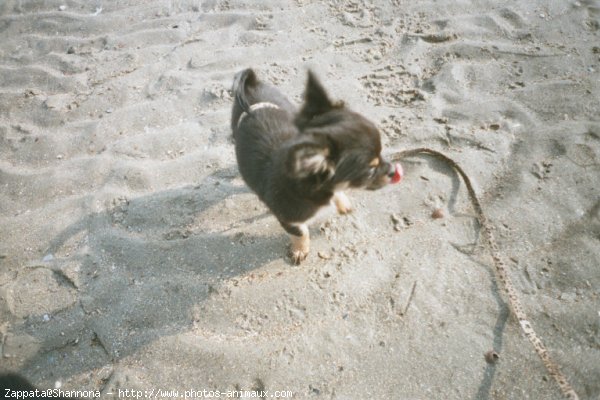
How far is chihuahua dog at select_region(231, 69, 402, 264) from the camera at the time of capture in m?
2.00

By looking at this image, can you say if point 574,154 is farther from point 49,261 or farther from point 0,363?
point 0,363

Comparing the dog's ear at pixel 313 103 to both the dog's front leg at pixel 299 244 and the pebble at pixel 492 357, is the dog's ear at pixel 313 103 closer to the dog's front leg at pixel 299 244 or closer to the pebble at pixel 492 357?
the dog's front leg at pixel 299 244

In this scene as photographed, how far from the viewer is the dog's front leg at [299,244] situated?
2.62 meters

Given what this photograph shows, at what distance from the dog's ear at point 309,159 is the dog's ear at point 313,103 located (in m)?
0.42

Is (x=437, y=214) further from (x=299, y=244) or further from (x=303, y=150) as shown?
(x=303, y=150)

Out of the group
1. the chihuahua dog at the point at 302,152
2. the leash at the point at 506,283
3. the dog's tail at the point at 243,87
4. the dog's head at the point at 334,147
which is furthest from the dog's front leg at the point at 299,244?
the leash at the point at 506,283

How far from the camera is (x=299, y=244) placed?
2.74m

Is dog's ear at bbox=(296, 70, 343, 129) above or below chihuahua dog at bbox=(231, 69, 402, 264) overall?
above

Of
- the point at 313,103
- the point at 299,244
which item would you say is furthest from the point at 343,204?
the point at 313,103

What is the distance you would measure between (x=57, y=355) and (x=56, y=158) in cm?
188

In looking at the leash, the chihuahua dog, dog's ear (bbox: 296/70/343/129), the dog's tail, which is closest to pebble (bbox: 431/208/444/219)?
the leash

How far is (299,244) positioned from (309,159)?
3.52ft

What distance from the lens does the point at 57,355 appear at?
248 centimetres

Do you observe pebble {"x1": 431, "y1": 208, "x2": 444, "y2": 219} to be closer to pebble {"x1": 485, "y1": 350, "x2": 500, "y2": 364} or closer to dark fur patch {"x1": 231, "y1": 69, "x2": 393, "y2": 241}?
dark fur patch {"x1": 231, "y1": 69, "x2": 393, "y2": 241}
